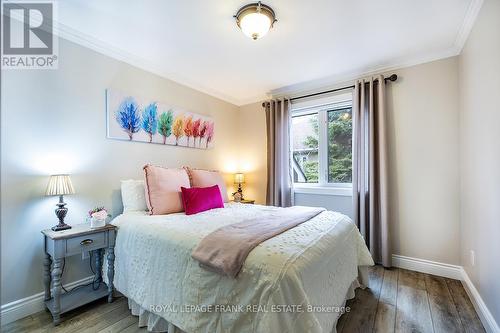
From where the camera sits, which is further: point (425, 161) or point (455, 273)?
point (425, 161)

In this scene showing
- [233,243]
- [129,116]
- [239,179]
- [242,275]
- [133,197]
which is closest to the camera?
[242,275]

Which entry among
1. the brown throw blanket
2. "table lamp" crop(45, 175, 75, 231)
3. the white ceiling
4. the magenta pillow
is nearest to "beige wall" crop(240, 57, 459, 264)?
the white ceiling

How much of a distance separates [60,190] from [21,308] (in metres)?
0.97

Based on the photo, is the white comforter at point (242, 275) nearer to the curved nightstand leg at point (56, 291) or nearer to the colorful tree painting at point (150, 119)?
the curved nightstand leg at point (56, 291)

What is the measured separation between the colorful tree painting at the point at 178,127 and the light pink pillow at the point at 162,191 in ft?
2.46

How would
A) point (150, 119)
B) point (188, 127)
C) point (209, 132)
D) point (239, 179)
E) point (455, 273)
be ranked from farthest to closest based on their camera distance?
point (239, 179) → point (209, 132) → point (188, 127) → point (150, 119) → point (455, 273)

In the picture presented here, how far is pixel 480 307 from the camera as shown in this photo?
188 centimetres

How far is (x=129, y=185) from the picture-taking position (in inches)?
97.0

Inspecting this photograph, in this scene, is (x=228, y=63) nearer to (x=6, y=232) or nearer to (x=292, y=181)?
(x=292, y=181)

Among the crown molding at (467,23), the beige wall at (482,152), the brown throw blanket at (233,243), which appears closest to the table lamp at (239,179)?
the brown throw blanket at (233,243)

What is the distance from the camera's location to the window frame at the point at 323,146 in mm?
3318

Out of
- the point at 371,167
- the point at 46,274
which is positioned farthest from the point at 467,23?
the point at 46,274

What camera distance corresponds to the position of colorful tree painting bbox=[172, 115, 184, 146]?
3.15 metres

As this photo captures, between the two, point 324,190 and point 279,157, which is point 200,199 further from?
point 324,190
